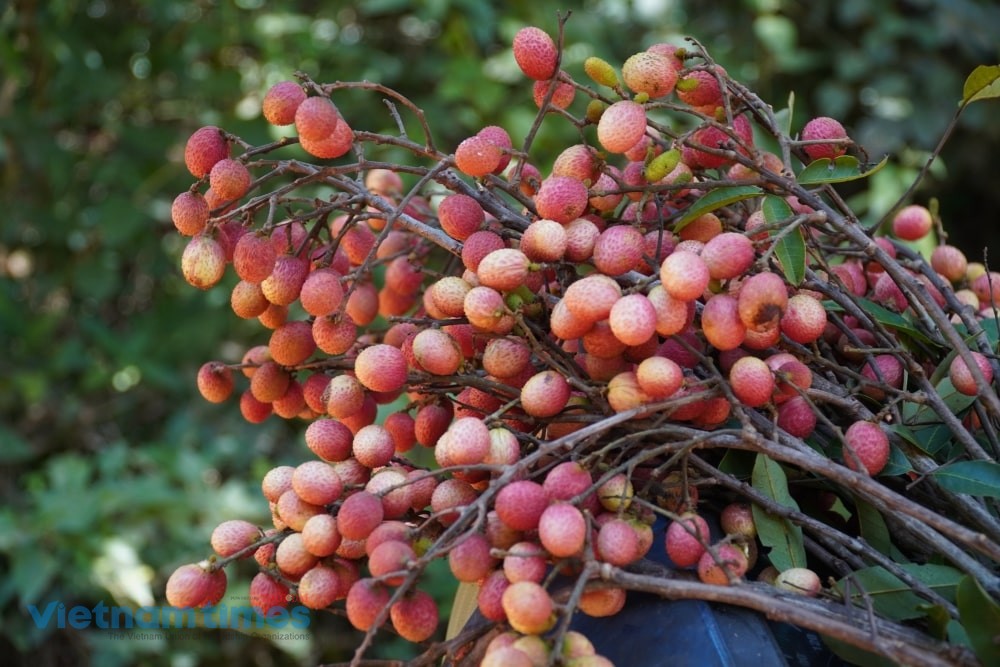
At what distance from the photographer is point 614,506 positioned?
19.1 inches

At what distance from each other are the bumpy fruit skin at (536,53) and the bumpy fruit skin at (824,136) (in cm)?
16

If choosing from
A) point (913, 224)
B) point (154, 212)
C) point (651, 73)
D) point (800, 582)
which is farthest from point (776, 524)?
point (154, 212)

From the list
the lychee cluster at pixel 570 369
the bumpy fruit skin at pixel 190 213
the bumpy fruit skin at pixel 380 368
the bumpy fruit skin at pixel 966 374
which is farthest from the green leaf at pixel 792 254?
the bumpy fruit skin at pixel 190 213

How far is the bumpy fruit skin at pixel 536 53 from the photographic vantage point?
1.85ft

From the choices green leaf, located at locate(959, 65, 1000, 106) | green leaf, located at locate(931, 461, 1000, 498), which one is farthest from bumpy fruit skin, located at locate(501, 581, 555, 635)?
green leaf, located at locate(959, 65, 1000, 106)

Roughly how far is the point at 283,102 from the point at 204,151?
0.05 m

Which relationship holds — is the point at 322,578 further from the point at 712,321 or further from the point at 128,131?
the point at 128,131

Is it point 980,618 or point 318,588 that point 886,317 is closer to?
point 980,618

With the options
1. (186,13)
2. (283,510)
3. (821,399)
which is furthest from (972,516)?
(186,13)

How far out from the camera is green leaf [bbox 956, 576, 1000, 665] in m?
0.43

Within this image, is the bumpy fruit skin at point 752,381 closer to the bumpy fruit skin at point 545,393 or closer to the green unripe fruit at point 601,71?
the bumpy fruit skin at point 545,393

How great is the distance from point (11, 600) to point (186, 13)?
1.03 m

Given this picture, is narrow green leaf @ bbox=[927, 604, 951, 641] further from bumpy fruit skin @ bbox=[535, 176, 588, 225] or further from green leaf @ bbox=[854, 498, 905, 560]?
bumpy fruit skin @ bbox=[535, 176, 588, 225]

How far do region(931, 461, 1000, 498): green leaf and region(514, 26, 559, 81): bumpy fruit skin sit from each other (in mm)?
299
